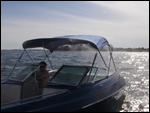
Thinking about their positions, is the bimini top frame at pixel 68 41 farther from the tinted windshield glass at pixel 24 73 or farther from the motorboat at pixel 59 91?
the tinted windshield glass at pixel 24 73

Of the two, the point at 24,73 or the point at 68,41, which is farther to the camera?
the point at 68,41

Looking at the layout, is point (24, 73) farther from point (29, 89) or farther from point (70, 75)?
point (70, 75)

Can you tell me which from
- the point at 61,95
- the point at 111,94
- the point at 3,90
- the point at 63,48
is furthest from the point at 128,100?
the point at 3,90

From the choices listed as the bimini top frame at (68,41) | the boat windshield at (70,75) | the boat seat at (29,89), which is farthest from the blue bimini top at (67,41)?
the boat seat at (29,89)

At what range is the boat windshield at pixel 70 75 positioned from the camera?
4.63 meters

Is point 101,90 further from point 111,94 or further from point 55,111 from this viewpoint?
point 55,111

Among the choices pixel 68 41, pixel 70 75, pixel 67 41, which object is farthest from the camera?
pixel 67 41

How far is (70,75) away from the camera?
16.0 feet

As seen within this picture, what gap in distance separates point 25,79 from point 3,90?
0.60m

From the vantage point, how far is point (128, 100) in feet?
22.6

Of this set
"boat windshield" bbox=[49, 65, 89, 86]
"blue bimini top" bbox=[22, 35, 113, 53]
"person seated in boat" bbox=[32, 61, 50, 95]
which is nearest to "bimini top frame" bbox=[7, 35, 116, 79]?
"blue bimini top" bbox=[22, 35, 113, 53]

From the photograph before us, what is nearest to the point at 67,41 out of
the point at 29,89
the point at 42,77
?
the point at 42,77

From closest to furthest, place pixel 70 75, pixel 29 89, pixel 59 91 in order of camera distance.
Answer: pixel 59 91 → pixel 29 89 → pixel 70 75

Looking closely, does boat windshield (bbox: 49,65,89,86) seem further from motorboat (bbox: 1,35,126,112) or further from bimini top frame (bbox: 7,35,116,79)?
bimini top frame (bbox: 7,35,116,79)
